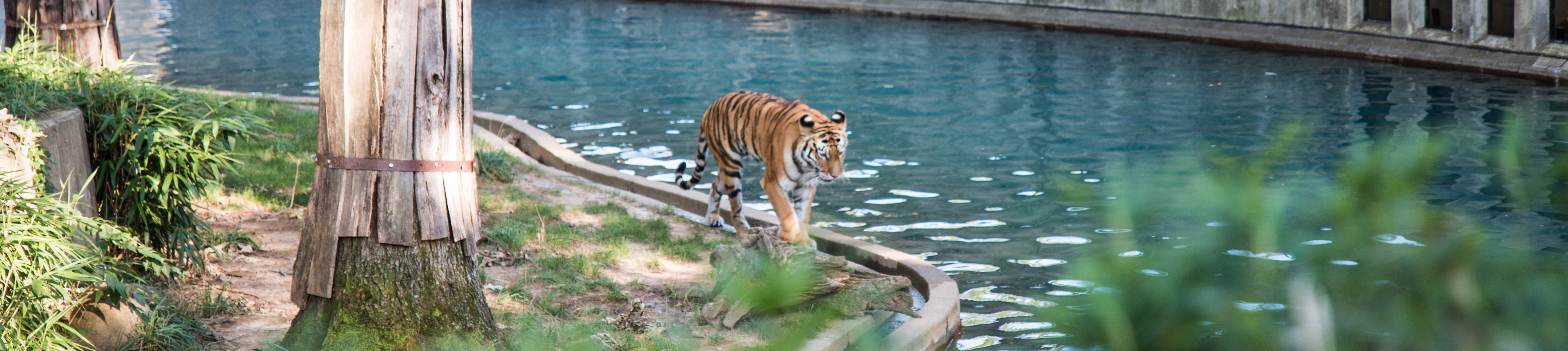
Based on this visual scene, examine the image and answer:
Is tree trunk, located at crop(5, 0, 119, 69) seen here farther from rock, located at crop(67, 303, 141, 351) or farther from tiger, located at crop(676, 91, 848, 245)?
tiger, located at crop(676, 91, 848, 245)

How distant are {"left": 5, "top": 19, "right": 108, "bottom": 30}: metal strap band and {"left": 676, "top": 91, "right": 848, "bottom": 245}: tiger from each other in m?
3.59

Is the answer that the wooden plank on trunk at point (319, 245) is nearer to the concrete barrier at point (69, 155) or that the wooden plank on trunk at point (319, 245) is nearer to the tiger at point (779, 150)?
the concrete barrier at point (69, 155)

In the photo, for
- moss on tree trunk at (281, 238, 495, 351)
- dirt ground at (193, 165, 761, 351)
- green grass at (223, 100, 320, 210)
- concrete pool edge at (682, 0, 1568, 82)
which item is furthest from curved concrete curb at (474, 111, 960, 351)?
concrete pool edge at (682, 0, 1568, 82)

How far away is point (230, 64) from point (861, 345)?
19.0m

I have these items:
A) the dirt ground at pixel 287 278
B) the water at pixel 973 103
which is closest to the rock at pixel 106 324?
the dirt ground at pixel 287 278

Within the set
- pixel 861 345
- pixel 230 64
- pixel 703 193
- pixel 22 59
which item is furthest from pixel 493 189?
pixel 230 64

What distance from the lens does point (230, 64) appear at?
57.8ft

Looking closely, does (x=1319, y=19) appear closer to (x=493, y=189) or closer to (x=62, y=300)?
(x=493, y=189)

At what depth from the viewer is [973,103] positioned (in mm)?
12805

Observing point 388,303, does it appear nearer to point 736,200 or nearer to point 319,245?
point 319,245

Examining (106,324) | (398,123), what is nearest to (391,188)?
(398,123)

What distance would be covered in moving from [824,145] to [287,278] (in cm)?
291

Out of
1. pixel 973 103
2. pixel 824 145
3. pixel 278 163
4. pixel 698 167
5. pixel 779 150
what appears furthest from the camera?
pixel 973 103

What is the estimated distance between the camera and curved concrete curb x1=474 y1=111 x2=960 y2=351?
3221 mm
